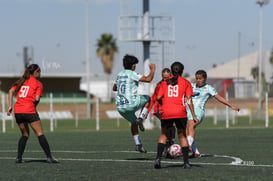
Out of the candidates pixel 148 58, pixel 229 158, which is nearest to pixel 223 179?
pixel 229 158

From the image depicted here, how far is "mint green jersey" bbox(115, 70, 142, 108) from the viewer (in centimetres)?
1304

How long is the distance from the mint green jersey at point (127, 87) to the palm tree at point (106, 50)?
273 feet

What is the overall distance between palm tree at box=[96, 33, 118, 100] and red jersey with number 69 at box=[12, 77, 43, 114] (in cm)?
8401

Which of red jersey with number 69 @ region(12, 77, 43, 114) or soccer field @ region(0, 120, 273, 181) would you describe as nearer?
soccer field @ region(0, 120, 273, 181)

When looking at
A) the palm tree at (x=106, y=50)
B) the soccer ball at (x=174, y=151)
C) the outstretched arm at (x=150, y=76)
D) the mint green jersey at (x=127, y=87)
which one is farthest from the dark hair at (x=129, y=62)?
the palm tree at (x=106, y=50)

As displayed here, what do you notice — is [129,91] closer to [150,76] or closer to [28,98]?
[150,76]

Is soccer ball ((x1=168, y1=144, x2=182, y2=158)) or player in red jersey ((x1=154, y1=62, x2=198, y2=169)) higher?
player in red jersey ((x1=154, y1=62, x2=198, y2=169))

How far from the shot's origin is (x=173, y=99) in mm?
11320

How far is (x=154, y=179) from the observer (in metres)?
9.70

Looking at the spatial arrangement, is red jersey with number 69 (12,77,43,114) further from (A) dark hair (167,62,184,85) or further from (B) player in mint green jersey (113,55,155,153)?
(A) dark hair (167,62,184,85)

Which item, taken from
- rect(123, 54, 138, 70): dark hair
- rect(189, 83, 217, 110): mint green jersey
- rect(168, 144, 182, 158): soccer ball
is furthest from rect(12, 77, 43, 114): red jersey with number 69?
rect(189, 83, 217, 110): mint green jersey

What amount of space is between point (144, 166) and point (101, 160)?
1420 mm

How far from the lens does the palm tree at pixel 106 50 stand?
320 ft

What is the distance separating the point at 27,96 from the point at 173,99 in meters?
2.73
